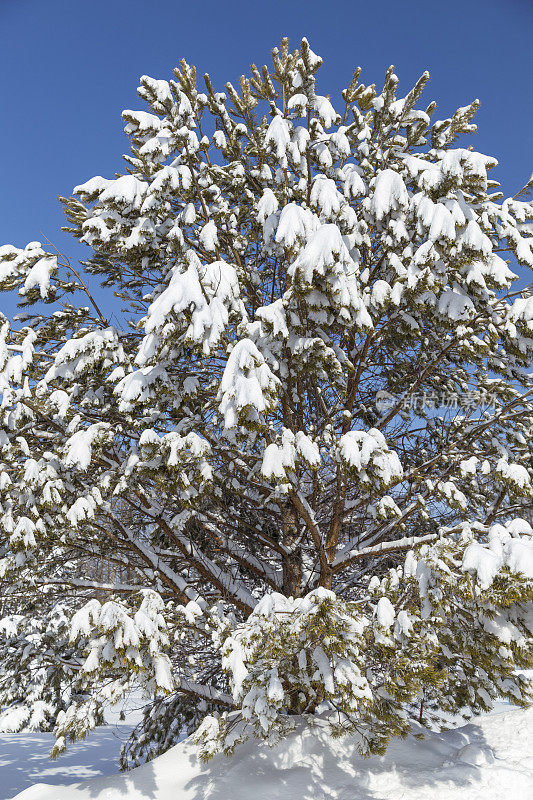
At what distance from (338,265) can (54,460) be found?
3393mm

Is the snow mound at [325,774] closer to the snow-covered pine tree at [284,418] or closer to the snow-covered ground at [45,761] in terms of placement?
the snow-covered pine tree at [284,418]

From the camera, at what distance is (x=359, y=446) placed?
423 cm

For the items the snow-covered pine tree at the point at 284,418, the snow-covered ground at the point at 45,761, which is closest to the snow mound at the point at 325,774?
the snow-covered pine tree at the point at 284,418

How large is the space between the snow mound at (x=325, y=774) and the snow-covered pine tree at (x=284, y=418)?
48 cm

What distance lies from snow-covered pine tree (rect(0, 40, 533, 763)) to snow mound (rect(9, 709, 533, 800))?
1.56ft

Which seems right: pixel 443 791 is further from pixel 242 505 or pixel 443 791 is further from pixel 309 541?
pixel 242 505

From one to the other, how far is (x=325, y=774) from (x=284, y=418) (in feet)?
12.3

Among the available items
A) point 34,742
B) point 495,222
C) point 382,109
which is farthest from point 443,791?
point 34,742

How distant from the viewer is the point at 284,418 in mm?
6293

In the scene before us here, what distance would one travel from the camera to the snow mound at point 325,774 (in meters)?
4.40

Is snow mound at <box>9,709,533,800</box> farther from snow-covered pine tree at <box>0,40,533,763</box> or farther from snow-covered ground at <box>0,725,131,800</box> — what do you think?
snow-covered ground at <box>0,725,131,800</box>

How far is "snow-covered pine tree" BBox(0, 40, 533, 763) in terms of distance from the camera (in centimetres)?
378

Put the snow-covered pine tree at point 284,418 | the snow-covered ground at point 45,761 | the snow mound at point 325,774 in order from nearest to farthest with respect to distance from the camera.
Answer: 1. the snow-covered pine tree at point 284,418
2. the snow mound at point 325,774
3. the snow-covered ground at point 45,761

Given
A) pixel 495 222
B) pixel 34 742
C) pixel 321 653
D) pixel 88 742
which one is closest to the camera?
pixel 321 653
